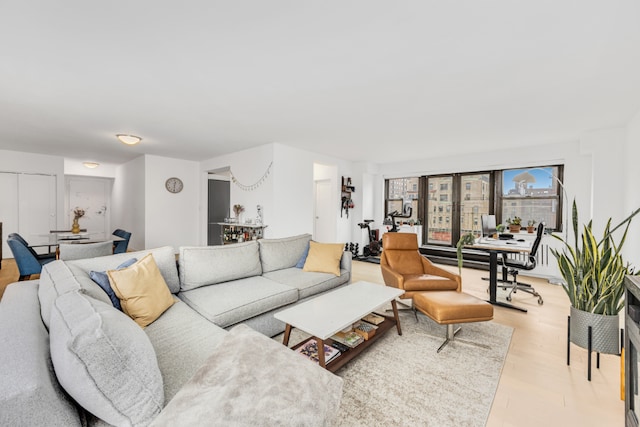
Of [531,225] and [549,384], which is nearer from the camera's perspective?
[549,384]

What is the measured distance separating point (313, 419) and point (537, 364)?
2.19 meters

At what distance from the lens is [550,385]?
1896 mm

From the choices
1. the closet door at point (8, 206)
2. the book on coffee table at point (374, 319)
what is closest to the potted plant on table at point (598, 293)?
the book on coffee table at point (374, 319)

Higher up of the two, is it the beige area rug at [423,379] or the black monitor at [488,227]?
the black monitor at [488,227]

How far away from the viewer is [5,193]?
19.0ft

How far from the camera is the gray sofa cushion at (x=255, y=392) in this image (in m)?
0.84

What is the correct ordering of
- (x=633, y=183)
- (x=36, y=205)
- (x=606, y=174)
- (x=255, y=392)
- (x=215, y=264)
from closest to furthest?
(x=255, y=392), (x=215, y=264), (x=633, y=183), (x=606, y=174), (x=36, y=205)

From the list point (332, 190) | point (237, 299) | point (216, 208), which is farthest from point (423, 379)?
point (216, 208)

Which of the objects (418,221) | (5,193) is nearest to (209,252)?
(418,221)

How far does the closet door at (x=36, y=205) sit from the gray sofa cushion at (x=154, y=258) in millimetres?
5685

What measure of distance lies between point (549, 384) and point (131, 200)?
26.5 ft

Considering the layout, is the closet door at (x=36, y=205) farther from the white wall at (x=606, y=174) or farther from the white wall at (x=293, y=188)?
the white wall at (x=606, y=174)

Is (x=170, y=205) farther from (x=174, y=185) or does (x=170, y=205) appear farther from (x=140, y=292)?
(x=140, y=292)

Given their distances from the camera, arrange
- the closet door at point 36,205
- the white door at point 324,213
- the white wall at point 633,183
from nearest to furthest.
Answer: the white wall at point 633,183, the closet door at point 36,205, the white door at point 324,213
